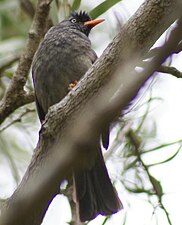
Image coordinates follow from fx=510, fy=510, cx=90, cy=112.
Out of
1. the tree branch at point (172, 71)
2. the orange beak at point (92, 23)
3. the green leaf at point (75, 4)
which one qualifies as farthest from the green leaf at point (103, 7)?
the tree branch at point (172, 71)

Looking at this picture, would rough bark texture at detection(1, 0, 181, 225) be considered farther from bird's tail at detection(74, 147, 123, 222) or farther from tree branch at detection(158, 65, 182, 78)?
bird's tail at detection(74, 147, 123, 222)

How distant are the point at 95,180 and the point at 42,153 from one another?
105cm

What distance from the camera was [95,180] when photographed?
10.6ft

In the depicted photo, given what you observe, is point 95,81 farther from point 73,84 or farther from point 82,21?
point 82,21

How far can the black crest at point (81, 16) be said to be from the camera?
4184 mm

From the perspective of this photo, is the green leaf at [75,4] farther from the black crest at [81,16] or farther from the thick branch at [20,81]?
the thick branch at [20,81]

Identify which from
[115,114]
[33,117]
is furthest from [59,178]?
[33,117]

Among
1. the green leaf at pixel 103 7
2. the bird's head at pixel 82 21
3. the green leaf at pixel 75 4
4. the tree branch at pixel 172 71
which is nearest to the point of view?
the tree branch at pixel 172 71

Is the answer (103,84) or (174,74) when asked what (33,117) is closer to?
(174,74)

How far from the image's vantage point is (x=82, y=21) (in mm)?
4207

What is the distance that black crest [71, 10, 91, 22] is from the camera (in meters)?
4.18

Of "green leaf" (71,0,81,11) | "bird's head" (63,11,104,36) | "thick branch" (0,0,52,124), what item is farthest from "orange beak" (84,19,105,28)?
"thick branch" (0,0,52,124)

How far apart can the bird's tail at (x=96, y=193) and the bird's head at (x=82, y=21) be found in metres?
1.31

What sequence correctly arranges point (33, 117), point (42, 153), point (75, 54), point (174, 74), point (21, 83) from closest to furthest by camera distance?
point (42, 153) → point (174, 74) → point (21, 83) → point (75, 54) → point (33, 117)
